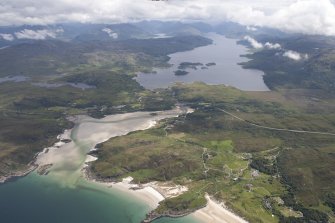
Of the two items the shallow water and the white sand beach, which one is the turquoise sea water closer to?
the shallow water

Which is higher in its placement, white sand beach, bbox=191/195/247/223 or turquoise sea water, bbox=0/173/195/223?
white sand beach, bbox=191/195/247/223

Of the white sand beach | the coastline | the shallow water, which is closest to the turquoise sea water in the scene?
the shallow water

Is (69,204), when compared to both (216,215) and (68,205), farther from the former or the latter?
(216,215)

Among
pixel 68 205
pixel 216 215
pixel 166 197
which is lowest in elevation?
pixel 68 205

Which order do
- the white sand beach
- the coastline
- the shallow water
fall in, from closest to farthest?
the white sand beach < the coastline < the shallow water

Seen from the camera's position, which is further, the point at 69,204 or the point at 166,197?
the point at 166,197

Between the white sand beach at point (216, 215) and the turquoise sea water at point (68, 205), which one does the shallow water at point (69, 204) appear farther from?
the white sand beach at point (216, 215)

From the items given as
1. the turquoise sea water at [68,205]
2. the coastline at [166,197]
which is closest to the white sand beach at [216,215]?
the coastline at [166,197]

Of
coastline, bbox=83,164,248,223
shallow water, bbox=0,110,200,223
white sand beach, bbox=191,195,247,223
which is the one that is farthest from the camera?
shallow water, bbox=0,110,200,223

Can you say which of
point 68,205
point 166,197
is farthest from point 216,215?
point 68,205

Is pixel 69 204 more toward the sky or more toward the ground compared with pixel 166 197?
more toward the ground

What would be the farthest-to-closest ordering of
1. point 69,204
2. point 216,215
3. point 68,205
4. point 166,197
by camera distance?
1. point 166,197
2. point 69,204
3. point 68,205
4. point 216,215

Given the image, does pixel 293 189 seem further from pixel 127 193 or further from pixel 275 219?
pixel 127 193
